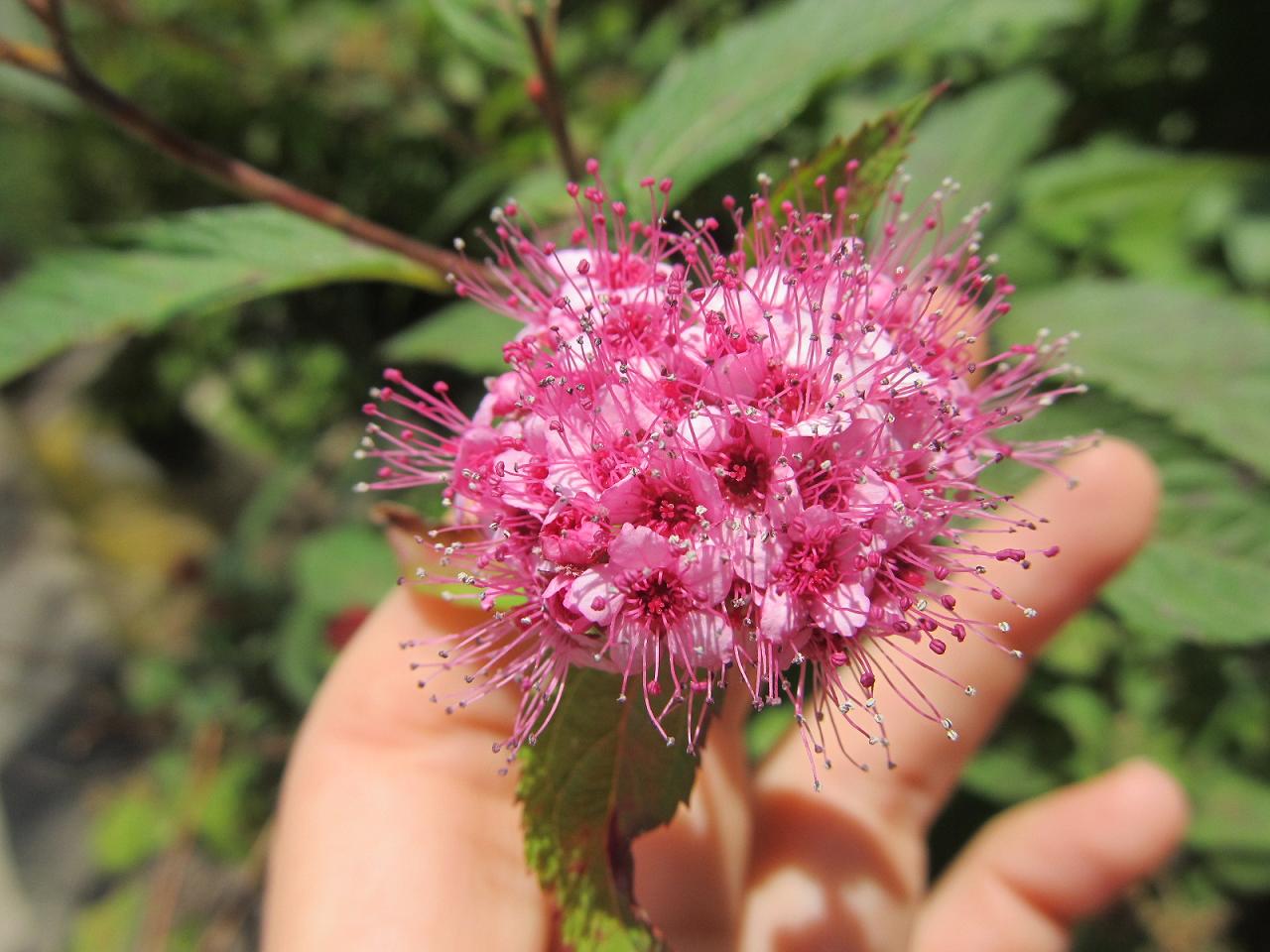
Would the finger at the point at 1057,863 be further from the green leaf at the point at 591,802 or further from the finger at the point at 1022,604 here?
the green leaf at the point at 591,802

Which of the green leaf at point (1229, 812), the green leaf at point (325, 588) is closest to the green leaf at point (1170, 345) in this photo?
the green leaf at point (1229, 812)

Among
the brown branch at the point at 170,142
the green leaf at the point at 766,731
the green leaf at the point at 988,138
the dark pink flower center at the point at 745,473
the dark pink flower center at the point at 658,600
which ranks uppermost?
the brown branch at the point at 170,142

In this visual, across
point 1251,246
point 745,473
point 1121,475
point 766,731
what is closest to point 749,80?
point 745,473

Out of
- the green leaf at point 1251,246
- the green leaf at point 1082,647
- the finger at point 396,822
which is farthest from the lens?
the green leaf at point 1082,647

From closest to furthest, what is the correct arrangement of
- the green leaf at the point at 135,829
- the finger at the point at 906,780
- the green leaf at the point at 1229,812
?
the finger at the point at 906,780
the green leaf at the point at 1229,812
the green leaf at the point at 135,829

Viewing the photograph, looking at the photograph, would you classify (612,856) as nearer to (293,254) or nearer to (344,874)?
(344,874)

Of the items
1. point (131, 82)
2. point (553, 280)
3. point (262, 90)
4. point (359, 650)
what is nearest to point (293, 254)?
point (553, 280)

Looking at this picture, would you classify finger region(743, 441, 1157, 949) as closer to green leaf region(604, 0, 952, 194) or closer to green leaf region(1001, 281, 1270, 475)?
green leaf region(1001, 281, 1270, 475)
